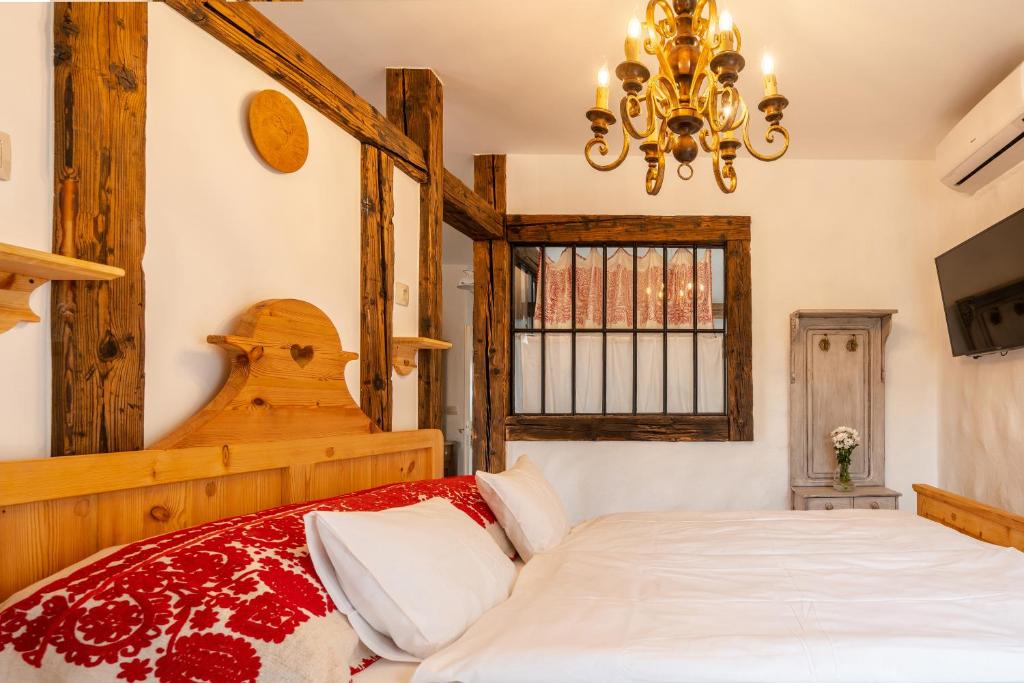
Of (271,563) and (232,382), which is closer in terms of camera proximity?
(271,563)

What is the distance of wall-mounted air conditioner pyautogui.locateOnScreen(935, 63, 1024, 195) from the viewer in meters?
2.72

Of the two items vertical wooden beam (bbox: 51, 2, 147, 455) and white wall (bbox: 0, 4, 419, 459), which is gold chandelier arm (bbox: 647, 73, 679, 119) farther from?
vertical wooden beam (bbox: 51, 2, 147, 455)

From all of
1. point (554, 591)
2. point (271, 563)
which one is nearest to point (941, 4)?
point (554, 591)

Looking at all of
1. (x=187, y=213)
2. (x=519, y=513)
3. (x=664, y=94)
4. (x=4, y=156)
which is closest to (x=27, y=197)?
(x=4, y=156)

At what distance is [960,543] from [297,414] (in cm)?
206

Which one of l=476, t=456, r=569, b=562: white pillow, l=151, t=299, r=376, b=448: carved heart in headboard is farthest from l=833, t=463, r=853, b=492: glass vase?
l=151, t=299, r=376, b=448: carved heart in headboard

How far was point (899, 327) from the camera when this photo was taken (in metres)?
4.02

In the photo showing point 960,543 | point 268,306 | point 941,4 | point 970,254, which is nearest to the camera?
point 268,306

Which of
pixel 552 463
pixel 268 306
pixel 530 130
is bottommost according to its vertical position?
pixel 552 463

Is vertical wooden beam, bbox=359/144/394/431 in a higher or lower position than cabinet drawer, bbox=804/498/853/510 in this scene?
higher

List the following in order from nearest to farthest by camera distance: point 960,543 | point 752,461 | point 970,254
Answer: point 960,543
point 970,254
point 752,461

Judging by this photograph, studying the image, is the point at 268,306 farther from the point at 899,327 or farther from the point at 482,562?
the point at 899,327

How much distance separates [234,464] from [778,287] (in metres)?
3.42

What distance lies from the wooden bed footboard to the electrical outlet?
2.28 meters
